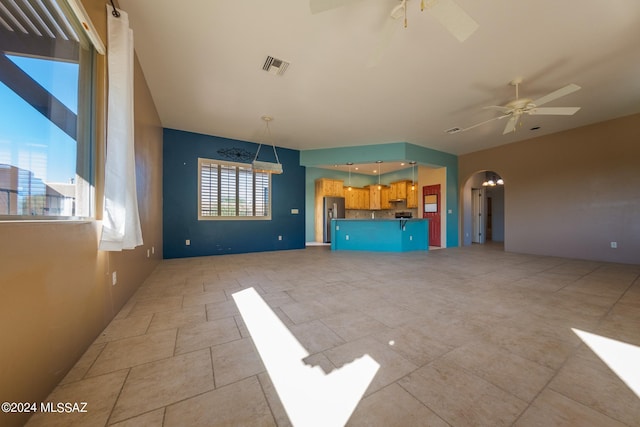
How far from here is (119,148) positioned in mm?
1785

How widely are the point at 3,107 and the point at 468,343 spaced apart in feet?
10.1

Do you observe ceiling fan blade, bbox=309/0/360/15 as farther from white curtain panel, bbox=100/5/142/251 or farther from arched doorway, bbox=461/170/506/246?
arched doorway, bbox=461/170/506/246

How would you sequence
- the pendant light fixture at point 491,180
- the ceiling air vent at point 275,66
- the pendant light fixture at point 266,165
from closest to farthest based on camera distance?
the ceiling air vent at point 275,66 < the pendant light fixture at point 266,165 < the pendant light fixture at point 491,180

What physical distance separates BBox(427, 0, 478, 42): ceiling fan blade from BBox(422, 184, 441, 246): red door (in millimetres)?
6078

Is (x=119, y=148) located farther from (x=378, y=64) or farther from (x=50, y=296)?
(x=378, y=64)

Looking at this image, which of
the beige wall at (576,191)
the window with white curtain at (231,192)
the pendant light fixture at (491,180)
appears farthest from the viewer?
the pendant light fixture at (491,180)

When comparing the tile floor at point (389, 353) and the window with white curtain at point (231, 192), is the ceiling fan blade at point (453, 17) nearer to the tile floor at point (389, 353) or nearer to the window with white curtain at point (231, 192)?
the tile floor at point (389, 353)

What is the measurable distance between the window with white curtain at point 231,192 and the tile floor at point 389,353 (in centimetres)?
260

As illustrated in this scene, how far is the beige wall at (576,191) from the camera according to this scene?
4.43 meters

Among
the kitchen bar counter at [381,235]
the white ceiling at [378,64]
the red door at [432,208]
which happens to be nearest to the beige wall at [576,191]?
the white ceiling at [378,64]

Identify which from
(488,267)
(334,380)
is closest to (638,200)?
(488,267)

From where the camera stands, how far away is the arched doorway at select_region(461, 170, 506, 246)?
7.49m

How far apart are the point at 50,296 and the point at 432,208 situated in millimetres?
8239

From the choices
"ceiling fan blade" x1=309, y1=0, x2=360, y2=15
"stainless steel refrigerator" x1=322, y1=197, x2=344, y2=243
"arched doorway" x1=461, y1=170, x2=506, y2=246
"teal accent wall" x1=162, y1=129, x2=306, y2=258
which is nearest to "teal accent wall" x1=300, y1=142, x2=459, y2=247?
"arched doorway" x1=461, y1=170, x2=506, y2=246
